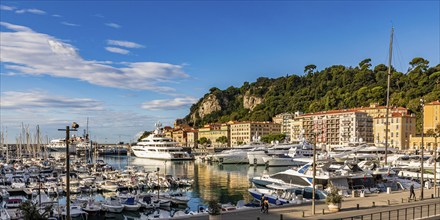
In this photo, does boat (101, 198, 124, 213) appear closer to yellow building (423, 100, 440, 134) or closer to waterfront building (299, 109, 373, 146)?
waterfront building (299, 109, 373, 146)

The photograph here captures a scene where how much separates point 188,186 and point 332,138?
329 feet

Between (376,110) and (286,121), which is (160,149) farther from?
(286,121)

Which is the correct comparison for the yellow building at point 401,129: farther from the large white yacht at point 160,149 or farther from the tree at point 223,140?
the tree at point 223,140

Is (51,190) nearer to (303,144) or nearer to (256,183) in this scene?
(256,183)

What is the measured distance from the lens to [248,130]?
171 m

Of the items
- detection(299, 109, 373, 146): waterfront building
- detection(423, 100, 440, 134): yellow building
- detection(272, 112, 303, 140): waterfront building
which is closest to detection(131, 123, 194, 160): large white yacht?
detection(299, 109, 373, 146): waterfront building

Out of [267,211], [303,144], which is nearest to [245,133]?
[303,144]

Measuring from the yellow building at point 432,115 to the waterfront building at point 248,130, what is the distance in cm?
6513

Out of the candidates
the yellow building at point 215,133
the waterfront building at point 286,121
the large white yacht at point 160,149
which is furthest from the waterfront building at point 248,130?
the large white yacht at point 160,149

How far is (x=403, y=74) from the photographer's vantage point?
15625 cm

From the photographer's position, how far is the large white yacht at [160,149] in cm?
11316

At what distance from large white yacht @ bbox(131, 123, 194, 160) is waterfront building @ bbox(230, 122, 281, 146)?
176ft

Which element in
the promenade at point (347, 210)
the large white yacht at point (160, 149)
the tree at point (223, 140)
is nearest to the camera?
the promenade at point (347, 210)

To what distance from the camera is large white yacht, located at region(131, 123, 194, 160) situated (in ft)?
371
